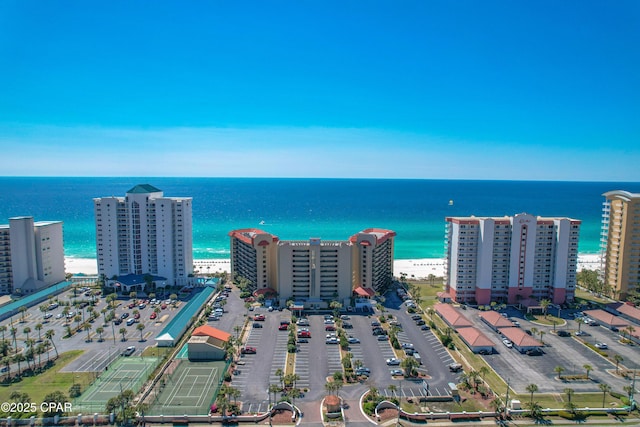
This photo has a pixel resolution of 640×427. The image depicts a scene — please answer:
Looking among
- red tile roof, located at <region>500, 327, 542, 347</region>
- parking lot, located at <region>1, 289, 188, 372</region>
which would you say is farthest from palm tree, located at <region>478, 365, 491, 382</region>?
parking lot, located at <region>1, 289, 188, 372</region>

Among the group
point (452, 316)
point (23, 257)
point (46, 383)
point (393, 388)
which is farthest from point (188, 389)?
point (23, 257)

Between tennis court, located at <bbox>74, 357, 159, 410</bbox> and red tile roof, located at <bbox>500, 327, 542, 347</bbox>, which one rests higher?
red tile roof, located at <bbox>500, 327, 542, 347</bbox>

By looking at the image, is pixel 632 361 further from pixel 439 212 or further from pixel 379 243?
pixel 439 212

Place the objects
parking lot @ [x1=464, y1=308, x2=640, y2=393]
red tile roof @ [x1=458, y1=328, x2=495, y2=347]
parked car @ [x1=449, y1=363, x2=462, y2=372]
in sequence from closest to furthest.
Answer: parking lot @ [x1=464, y1=308, x2=640, y2=393] → parked car @ [x1=449, y1=363, x2=462, y2=372] → red tile roof @ [x1=458, y1=328, x2=495, y2=347]

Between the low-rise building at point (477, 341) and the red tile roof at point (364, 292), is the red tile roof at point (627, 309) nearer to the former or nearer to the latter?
the low-rise building at point (477, 341)

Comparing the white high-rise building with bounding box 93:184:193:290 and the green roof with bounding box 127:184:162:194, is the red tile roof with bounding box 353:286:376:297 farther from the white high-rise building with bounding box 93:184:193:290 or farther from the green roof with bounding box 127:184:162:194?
the green roof with bounding box 127:184:162:194

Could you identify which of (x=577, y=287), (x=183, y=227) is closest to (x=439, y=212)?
(x=577, y=287)

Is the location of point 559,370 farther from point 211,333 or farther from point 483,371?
point 211,333
